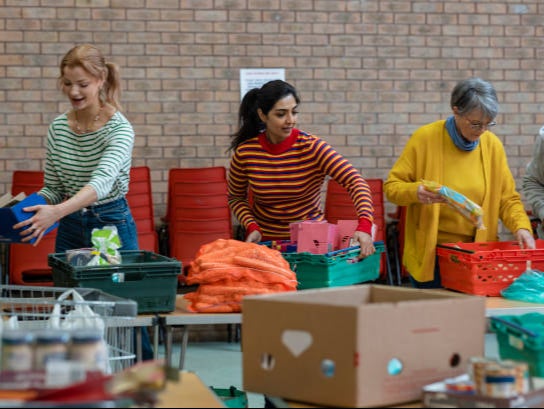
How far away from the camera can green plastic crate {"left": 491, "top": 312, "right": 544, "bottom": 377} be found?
2293 millimetres

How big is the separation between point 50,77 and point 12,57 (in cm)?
32

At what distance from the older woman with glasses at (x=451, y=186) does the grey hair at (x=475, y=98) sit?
5 cm

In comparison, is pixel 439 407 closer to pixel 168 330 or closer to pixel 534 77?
pixel 168 330

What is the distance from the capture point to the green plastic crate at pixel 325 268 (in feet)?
11.2

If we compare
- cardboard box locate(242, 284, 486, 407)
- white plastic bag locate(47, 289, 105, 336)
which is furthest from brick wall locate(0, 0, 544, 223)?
cardboard box locate(242, 284, 486, 407)

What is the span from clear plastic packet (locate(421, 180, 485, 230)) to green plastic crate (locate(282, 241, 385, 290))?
427 mm

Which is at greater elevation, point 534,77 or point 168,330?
point 534,77

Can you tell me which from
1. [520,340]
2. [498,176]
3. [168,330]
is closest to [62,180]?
[168,330]

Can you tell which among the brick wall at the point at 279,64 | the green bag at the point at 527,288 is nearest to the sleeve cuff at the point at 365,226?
the green bag at the point at 527,288

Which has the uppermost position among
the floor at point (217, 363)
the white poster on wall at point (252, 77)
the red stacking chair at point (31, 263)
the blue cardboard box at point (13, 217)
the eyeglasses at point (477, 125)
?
the white poster on wall at point (252, 77)

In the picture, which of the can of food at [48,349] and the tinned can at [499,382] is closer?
the can of food at [48,349]

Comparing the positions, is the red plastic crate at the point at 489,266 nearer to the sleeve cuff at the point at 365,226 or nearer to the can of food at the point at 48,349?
the sleeve cuff at the point at 365,226

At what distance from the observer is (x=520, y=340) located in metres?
2.35

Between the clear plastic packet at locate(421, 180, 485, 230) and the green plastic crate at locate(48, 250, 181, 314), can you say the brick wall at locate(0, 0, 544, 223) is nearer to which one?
the clear plastic packet at locate(421, 180, 485, 230)
